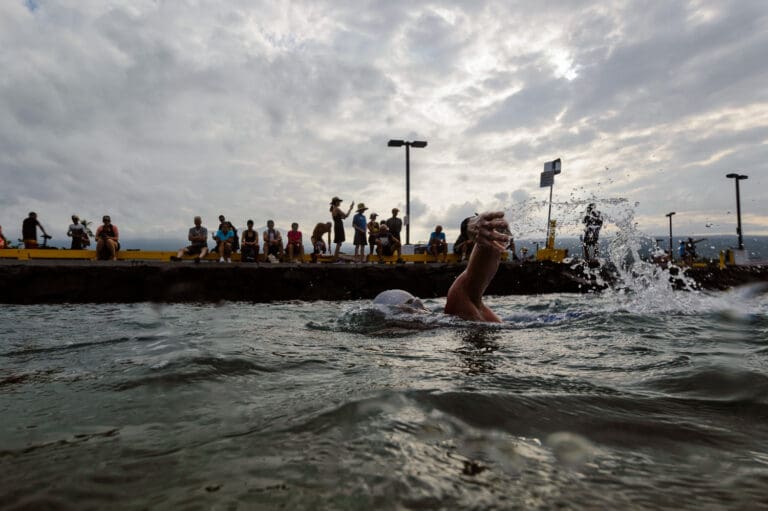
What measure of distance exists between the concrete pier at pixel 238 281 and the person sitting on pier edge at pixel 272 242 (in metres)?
2.10

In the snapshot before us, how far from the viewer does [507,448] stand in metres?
1.71

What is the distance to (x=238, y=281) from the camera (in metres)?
12.7

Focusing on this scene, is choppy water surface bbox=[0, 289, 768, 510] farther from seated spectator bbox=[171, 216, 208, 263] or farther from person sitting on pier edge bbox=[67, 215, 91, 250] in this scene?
person sitting on pier edge bbox=[67, 215, 91, 250]

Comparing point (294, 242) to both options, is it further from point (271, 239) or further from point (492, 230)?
point (492, 230)

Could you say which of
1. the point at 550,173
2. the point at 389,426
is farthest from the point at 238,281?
the point at 550,173

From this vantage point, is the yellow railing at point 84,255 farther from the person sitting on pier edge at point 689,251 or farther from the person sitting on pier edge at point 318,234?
the person sitting on pier edge at point 689,251

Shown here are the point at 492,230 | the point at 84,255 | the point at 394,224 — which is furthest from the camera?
the point at 394,224

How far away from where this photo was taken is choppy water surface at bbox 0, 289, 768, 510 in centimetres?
136

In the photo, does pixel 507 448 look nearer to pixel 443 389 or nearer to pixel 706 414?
pixel 443 389

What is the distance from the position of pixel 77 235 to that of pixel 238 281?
22.7ft

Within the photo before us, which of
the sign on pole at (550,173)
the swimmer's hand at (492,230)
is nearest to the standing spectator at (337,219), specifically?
the sign on pole at (550,173)

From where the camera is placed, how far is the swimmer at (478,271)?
3.91m

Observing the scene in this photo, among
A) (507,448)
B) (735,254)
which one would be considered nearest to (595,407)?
(507,448)

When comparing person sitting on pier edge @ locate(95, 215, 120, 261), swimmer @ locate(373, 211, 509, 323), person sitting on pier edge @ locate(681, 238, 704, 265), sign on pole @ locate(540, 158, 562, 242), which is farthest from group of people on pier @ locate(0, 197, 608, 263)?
person sitting on pier edge @ locate(681, 238, 704, 265)
